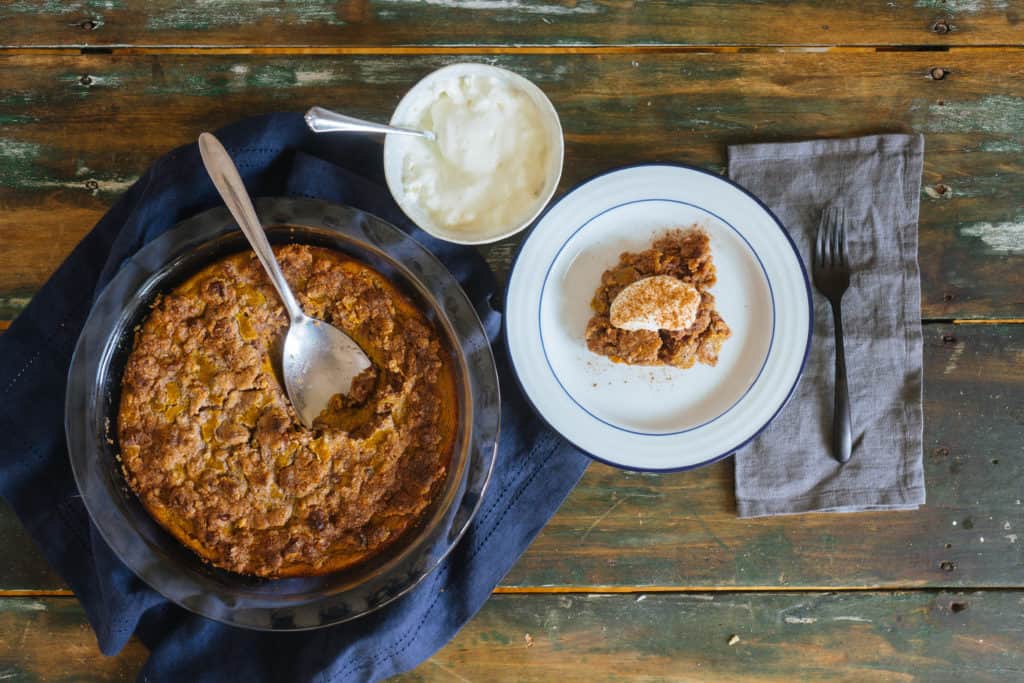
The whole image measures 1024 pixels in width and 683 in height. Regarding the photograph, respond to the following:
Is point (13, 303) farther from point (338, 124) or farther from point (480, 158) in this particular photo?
point (480, 158)

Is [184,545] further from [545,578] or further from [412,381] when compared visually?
[545,578]

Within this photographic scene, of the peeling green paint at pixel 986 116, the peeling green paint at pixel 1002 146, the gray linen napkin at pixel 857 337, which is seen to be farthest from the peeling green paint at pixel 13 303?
the peeling green paint at pixel 1002 146

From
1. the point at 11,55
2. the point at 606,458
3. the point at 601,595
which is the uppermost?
the point at 11,55

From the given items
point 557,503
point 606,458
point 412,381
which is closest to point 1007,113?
point 606,458

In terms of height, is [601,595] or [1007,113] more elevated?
[1007,113]

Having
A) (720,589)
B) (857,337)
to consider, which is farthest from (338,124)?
(720,589)

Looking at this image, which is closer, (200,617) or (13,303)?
(200,617)

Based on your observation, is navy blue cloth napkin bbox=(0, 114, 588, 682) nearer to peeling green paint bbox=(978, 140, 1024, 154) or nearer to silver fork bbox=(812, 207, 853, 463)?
silver fork bbox=(812, 207, 853, 463)
